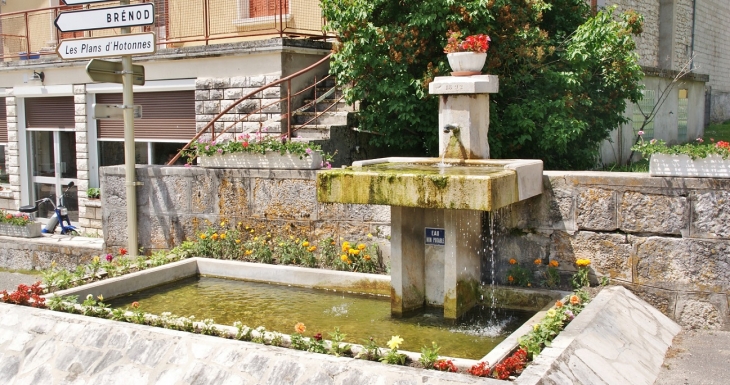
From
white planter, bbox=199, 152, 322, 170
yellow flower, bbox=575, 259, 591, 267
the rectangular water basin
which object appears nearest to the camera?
the rectangular water basin

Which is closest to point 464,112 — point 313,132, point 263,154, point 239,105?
A: point 263,154

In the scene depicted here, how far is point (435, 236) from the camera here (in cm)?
721

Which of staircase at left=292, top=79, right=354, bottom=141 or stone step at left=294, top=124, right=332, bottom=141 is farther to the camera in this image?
staircase at left=292, top=79, right=354, bottom=141

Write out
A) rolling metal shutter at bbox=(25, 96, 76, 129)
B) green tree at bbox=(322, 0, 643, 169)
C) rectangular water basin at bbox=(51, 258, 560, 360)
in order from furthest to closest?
rolling metal shutter at bbox=(25, 96, 76, 129), green tree at bbox=(322, 0, 643, 169), rectangular water basin at bbox=(51, 258, 560, 360)

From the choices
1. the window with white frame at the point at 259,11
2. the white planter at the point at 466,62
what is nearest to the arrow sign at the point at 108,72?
the window with white frame at the point at 259,11

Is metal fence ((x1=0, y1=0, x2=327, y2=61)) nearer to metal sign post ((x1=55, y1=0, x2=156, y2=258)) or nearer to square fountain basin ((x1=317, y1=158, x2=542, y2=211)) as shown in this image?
metal sign post ((x1=55, y1=0, x2=156, y2=258))

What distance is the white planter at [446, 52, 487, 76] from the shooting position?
298 inches

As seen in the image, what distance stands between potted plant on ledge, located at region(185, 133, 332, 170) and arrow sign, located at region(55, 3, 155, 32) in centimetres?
161

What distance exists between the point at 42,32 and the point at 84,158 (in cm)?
389

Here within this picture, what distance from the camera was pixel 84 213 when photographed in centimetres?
1545

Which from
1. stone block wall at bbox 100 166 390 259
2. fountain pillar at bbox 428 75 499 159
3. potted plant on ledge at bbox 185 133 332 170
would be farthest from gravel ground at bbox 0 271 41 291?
fountain pillar at bbox 428 75 499 159

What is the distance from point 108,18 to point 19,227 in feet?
14.9

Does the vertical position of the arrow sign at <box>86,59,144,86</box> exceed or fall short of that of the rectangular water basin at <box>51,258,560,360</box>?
it exceeds it

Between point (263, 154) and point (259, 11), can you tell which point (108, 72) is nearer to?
point (263, 154)
